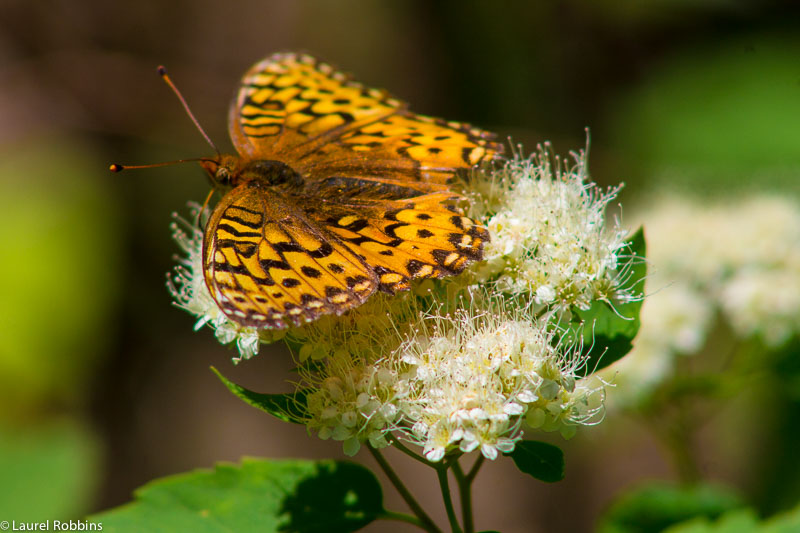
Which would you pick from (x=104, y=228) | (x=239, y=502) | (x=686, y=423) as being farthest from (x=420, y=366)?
(x=104, y=228)

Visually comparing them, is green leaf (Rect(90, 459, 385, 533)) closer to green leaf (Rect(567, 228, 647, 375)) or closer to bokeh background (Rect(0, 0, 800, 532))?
green leaf (Rect(567, 228, 647, 375))

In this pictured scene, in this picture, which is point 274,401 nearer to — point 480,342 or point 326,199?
point 480,342

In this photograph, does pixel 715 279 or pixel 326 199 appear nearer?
pixel 326 199

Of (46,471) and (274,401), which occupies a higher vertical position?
(274,401)

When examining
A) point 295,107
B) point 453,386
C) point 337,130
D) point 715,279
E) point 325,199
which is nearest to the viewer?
point 453,386

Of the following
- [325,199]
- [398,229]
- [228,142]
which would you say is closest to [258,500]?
[398,229]

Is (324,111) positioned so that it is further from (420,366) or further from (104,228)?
(104,228)
